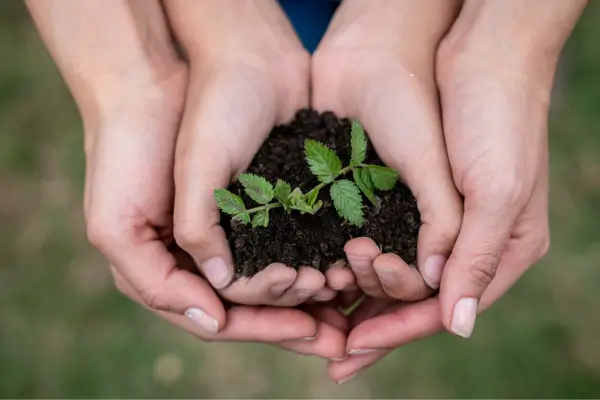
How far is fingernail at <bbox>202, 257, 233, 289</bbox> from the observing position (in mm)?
1720

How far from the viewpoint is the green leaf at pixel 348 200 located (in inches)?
65.1

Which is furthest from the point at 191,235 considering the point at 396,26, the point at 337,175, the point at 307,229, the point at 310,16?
the point at 310,16

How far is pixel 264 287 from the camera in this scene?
1.69m

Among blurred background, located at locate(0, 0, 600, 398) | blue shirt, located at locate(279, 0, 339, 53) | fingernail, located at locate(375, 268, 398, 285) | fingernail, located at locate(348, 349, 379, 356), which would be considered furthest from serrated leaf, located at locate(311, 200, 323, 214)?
blurred background, located at locate(0, 0, 600, 398)

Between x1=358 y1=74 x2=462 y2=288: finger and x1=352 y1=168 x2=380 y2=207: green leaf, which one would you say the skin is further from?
x1=352 y1=168 x2=380 y2=207: green leaf

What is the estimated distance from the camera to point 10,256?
308cm

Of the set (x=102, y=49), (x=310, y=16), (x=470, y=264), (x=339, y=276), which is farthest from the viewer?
(x=310, y=16)

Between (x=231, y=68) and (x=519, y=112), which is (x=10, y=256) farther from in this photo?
(x=519, y=112)

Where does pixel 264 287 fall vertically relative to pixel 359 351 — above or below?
above

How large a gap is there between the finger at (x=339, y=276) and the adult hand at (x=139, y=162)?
0.15 meters

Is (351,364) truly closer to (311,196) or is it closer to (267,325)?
(267,325)

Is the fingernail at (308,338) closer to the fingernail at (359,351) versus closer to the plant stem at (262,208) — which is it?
the fingernail at (359,351)

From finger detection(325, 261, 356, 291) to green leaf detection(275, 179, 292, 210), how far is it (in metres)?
0.22

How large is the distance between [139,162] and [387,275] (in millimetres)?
719
